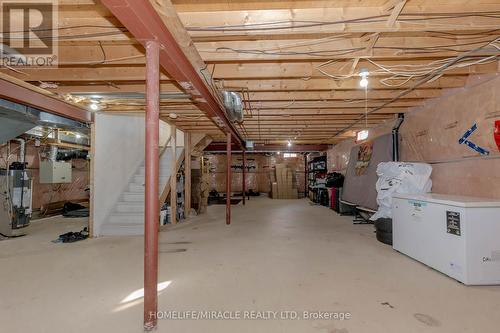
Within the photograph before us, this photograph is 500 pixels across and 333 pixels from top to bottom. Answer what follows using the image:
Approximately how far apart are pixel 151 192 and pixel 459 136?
3825 mm

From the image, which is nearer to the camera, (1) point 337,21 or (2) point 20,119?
(1) point 337,21

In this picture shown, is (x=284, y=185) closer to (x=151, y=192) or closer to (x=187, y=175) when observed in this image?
(x=187, y=175)

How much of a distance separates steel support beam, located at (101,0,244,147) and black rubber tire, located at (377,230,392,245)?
318 cm

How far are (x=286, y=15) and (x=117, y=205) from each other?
176 inches

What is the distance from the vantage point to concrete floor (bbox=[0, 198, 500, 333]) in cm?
179

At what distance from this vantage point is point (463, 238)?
2.38 m

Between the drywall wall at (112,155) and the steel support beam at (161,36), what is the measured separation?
253 cm

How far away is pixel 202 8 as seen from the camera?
1937mm

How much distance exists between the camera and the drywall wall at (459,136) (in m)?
2.84

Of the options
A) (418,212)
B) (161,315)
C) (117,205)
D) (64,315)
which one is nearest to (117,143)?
(117,205)

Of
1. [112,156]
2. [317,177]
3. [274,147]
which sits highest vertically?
[274,147]

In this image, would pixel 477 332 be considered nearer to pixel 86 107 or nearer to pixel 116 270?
pixel 116 270

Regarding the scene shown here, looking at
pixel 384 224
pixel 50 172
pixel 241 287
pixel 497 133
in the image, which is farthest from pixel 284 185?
pixel 241 287

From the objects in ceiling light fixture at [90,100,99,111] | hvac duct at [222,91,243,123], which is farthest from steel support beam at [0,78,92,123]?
hvac duct at [222,91,243,123]
